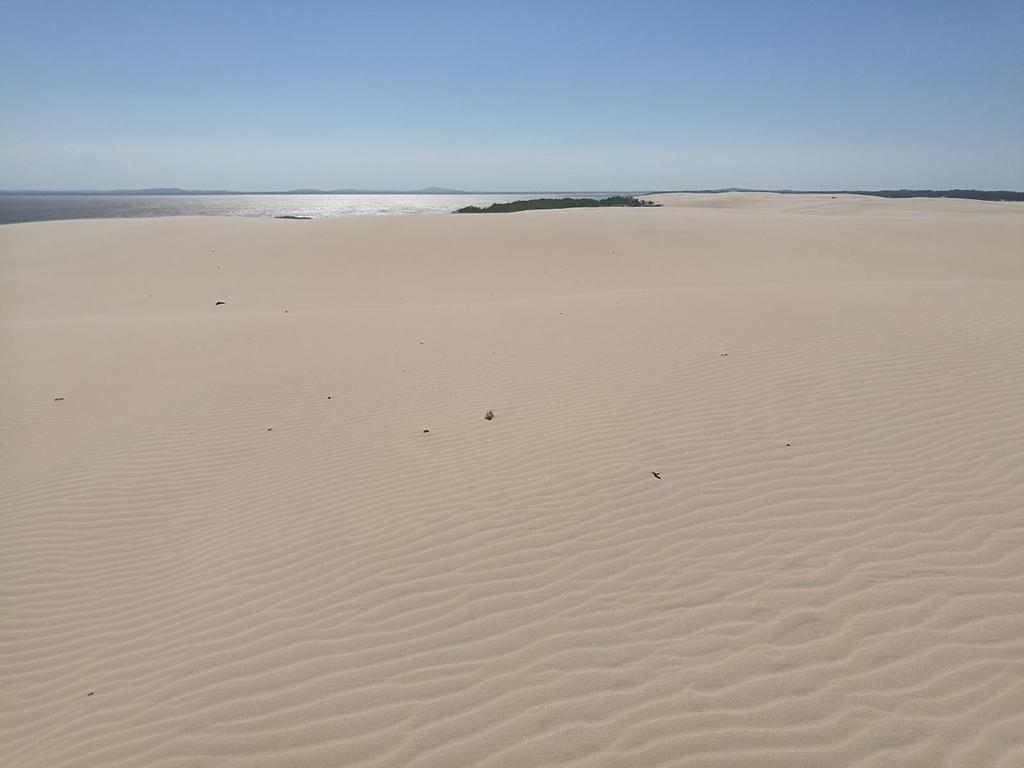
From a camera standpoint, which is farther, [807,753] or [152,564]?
[152,564]

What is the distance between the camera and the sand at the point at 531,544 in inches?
121

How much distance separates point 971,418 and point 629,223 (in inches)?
748

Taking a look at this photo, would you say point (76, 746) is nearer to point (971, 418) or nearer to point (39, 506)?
point (39, 506)

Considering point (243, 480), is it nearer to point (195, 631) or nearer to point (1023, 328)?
point (195, 631)

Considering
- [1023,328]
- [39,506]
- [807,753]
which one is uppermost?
[1023,328]

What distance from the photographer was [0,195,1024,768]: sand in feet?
10.1

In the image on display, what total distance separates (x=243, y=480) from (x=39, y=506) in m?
1.81

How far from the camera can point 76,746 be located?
324 centimetres

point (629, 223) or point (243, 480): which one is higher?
point (629, 223)

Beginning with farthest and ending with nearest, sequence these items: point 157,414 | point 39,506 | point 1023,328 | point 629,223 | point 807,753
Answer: point 629,223 → point 1023,328 → point 157,414 → point 39,506 → point 807,753

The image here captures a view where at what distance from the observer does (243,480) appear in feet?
20.1

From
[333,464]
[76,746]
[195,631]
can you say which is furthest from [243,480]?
[76,746]

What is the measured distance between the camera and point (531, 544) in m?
4.42

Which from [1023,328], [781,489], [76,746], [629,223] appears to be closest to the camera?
[76,746]
